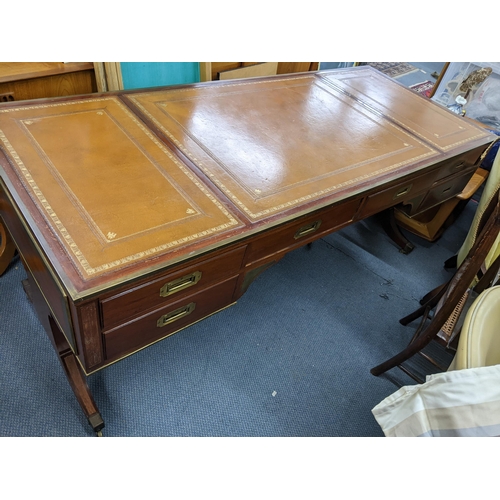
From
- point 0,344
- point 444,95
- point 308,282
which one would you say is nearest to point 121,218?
point 0,344

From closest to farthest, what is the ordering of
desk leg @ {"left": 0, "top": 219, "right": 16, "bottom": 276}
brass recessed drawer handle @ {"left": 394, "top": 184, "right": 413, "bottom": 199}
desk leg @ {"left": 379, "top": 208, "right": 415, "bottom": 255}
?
1. brass recessed drawer handle @ {"left": 394, "top": 184, "right": 413, "bottom": 199}
2. desk leg @ {"left": 0, "top": 219, "right": 16, "bottom": 276}
3. desk leg @ {"left": 379, "top": 208, "right": 415, "bottom": 255}

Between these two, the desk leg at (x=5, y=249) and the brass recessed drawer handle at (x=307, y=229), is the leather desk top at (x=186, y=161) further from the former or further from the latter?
the desk leg at (x=5, y=249)

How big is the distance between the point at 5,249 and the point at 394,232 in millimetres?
1862

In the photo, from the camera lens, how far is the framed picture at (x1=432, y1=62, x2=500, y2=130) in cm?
233

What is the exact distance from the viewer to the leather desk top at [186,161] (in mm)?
849

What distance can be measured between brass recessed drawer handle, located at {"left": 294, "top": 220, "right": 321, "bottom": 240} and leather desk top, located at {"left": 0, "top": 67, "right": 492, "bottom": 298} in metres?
0.09

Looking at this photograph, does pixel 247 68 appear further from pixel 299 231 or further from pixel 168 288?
pixel 168 288

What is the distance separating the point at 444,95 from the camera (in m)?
2.57

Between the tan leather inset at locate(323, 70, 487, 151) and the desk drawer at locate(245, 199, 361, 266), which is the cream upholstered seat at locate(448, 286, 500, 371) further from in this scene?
the tan leather inset at locate(323, 70, 487, 151)

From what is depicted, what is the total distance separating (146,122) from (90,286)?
655mm

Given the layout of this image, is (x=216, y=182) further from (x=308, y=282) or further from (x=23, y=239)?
(x=308, y=282)

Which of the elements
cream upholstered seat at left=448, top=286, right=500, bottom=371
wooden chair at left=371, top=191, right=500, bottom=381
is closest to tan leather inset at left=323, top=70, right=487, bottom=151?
wooden chair at left=371, top=191, right=500, bottom=381

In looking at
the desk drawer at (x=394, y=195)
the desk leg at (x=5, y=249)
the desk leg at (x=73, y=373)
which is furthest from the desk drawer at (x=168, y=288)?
the desk leg at (x=5, y=249)
